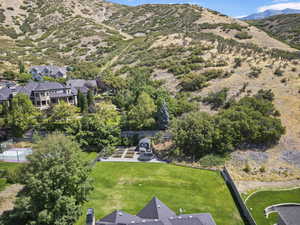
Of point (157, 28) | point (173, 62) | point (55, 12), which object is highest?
point (55, 12)

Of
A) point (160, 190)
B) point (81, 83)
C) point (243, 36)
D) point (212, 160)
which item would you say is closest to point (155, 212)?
point (160, 190)

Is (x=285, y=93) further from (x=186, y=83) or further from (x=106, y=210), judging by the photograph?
(x=106, y=210)

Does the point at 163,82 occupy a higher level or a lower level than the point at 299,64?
lower

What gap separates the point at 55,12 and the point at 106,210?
130 meters

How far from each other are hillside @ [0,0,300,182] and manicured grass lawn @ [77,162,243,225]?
5.57 metres

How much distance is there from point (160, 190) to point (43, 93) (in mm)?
33745

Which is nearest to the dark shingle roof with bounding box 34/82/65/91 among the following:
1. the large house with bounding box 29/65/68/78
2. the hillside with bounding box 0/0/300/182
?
the large house with bounding box 29/65/68/78

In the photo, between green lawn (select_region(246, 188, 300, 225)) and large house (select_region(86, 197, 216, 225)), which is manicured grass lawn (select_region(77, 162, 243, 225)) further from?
large house (select_region(86, 197, 216, 225))

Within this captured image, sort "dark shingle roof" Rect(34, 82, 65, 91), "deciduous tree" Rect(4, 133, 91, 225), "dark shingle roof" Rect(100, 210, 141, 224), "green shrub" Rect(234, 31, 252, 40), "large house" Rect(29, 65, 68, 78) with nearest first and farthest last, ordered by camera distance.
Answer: "dark shingle roof" Rect(100, 210, 141, 224) < "deciduous tree" Rect(4, 133, 91, 225) < "dark shingle roof" Rect(34, 82, 65, 91) < "large house" Rect(29, 65, 68, 78) < "green shrub" Rect(234, 31, 252, 40)

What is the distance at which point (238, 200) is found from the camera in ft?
83.2

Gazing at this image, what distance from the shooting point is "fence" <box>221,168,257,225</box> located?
882 inches

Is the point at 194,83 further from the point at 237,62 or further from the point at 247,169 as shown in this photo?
the point at 247,169

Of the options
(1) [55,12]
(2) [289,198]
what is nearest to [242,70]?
(2) [289,198]

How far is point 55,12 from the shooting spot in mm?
128375
